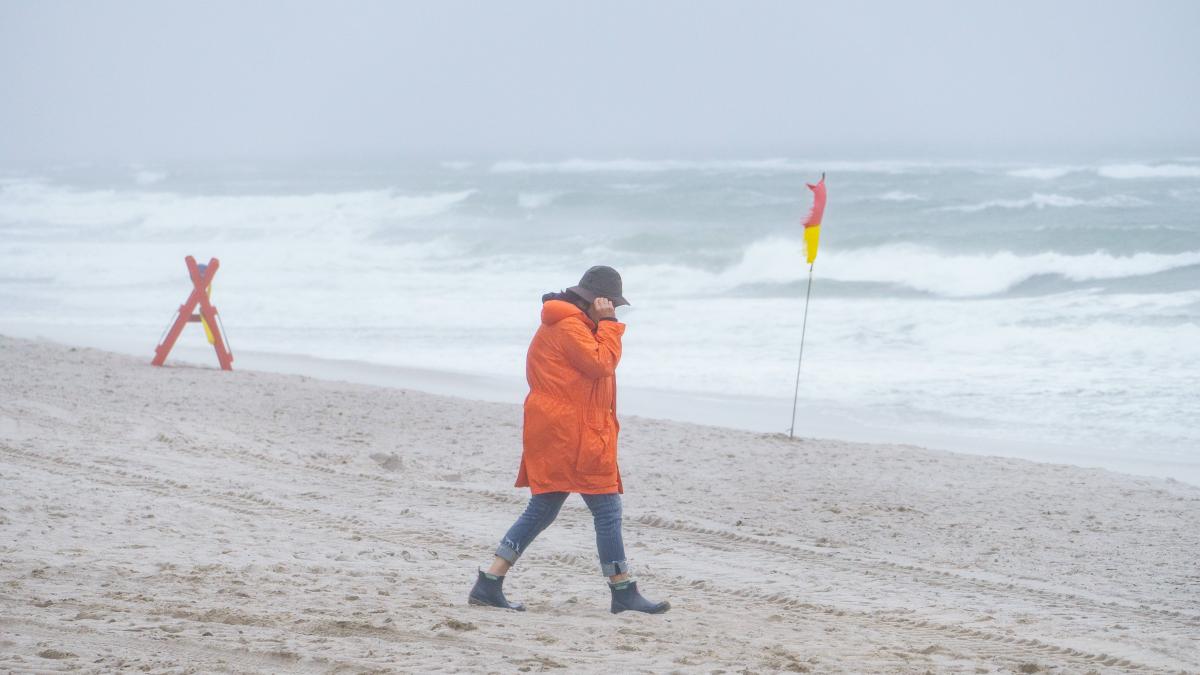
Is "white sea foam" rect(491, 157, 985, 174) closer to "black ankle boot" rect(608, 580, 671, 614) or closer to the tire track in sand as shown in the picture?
the tire track in sand

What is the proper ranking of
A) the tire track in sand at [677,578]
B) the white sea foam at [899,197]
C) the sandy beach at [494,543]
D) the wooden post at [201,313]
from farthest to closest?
the white sea foam at [899,197], the wooden post at [201,313], the tire track in sand at [677,578], the sandy beach at [494,543]

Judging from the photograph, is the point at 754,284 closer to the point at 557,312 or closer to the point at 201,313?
the point at 201,313

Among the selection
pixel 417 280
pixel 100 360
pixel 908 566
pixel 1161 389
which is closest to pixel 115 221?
pixel 417 280

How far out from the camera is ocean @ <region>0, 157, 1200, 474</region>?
12125 millimetres

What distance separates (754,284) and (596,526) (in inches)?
811

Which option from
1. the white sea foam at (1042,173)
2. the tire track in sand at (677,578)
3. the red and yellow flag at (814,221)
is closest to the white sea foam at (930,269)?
the red and yellow flag at (814,221)

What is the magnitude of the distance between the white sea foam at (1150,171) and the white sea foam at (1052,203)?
9.55m

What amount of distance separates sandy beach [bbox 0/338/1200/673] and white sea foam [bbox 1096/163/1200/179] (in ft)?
138

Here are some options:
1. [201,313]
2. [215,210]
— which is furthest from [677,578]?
[215,210]

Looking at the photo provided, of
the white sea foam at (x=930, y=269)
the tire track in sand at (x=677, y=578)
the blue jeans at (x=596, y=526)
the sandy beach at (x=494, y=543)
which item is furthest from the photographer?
the white sea foam at (x=930, y=269)

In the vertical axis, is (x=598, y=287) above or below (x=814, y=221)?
below

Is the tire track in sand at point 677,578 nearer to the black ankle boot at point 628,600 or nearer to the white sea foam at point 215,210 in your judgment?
the black ankle boot at point 628,600

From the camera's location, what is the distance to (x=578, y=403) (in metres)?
4.68

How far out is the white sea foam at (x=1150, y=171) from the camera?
1831 inches
